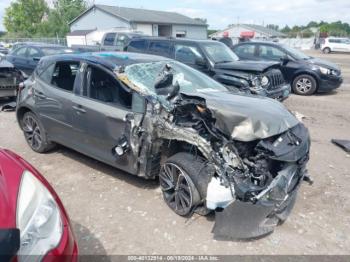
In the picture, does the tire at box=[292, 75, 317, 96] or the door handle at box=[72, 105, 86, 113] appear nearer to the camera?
the door handle at box=[72, 105, 86, 113]

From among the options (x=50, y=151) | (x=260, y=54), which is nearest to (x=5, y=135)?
(x=50, y=151)

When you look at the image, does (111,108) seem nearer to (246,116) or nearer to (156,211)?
(156,211)

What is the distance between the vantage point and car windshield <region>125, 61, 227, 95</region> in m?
4.02

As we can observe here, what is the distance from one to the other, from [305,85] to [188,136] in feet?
27.4

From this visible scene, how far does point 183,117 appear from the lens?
362cm

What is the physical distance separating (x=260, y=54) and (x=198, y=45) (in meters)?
3.37

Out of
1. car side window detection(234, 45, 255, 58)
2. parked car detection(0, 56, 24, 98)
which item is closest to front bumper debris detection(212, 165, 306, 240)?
parked car detection(0, 56, 24, 98)

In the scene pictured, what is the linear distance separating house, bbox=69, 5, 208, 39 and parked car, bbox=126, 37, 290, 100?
76.5 ft

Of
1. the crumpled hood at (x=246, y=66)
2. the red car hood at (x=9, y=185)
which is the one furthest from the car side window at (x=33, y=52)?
the red car hood at (x=9, y=185)

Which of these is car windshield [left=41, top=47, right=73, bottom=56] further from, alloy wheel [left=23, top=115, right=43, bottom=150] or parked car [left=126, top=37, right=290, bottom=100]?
alloy wheel [left=23, top=115, right=43, bottom=150]

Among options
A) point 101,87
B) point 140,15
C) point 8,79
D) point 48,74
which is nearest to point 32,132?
point 48,74

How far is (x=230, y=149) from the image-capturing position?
3.34 meters

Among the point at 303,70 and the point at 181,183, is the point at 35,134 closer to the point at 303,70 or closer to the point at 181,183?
the point at 181,183

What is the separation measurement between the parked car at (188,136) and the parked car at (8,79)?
4720 millimetres
